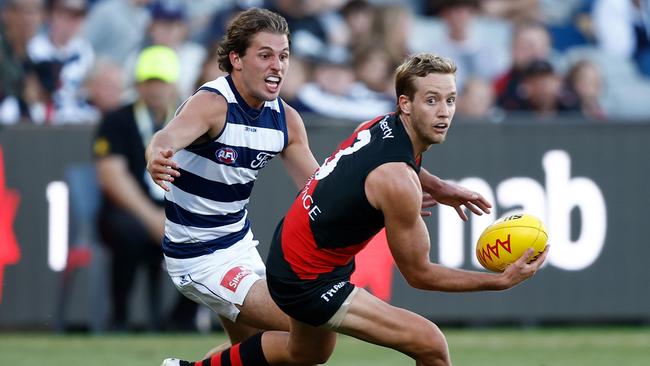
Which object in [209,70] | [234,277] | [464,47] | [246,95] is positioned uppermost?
[464,47]

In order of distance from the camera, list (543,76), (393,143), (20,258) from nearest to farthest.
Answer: (393,143) → (20,258) → (543,76)

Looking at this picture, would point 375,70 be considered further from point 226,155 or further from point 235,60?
point 226,155

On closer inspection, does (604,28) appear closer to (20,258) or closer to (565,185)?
(565,185)

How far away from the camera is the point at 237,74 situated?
686 cm

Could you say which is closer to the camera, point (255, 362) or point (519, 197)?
point (255, 362)

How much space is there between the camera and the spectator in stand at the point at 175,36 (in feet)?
43.0

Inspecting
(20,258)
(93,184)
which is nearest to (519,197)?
(93,184)

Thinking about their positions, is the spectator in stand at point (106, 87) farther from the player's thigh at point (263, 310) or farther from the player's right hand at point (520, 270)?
the player's right hand at point (520, 270)

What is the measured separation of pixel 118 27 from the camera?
1350cm

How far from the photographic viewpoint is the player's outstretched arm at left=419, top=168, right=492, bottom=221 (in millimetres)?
6844

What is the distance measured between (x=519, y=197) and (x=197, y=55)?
417 centimetres

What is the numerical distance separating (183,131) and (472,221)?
16.7 ft

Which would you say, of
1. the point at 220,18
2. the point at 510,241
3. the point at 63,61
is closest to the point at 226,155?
the point at 510,241

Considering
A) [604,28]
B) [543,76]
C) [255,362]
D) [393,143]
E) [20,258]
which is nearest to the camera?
[393,143]
